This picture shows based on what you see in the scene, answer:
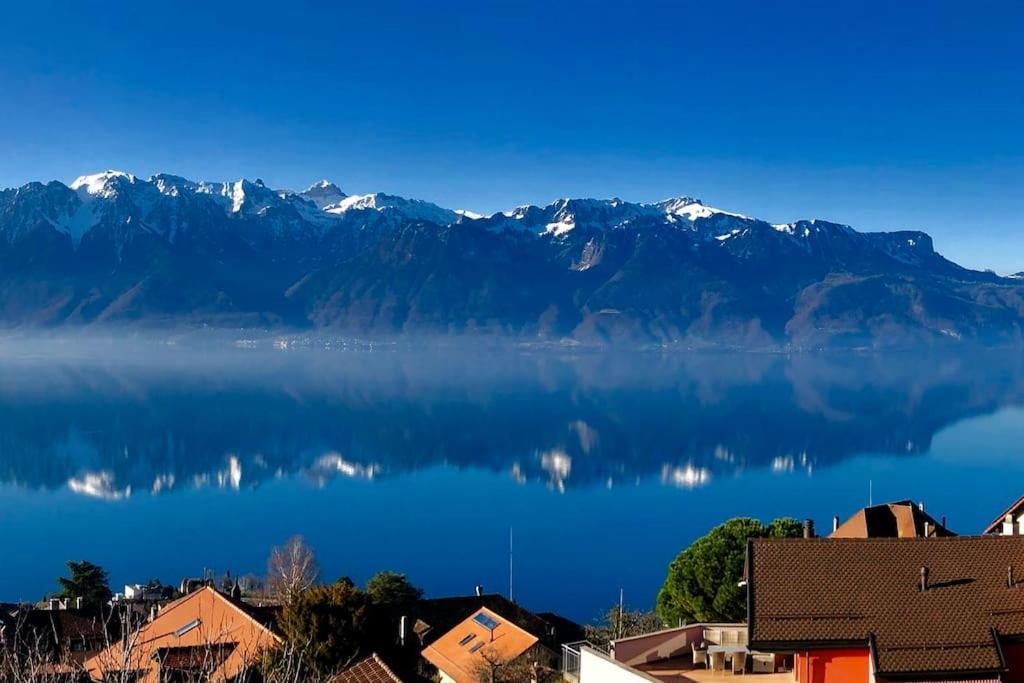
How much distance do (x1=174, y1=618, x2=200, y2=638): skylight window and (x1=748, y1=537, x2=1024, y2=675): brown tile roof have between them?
49.8 feet

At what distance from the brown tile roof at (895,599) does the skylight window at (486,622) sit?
11038mm

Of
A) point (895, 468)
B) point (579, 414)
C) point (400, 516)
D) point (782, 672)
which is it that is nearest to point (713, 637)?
point (782, 672)

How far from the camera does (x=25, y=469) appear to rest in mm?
96125

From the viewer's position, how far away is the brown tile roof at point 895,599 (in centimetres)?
994

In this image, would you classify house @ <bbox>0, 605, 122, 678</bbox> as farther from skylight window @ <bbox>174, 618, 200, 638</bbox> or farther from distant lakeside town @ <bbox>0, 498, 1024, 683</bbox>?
distant lakeside town @ <bbox>0, 498, 1024, 683</bbox>

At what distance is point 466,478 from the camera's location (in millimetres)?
89750

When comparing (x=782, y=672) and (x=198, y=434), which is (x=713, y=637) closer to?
(x=782, y=672)

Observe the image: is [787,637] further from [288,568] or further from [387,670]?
[288,568]

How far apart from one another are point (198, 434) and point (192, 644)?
104m

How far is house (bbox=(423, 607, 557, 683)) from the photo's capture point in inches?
741

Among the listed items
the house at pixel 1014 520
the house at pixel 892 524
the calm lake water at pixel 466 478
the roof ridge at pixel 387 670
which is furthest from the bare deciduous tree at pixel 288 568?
the house at pixel 1014 520

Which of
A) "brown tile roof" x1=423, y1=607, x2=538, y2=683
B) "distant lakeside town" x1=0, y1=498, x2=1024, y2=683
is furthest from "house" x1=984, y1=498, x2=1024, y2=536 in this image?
"brown tile roof" x1=423, y1=607, x2=538, y2=683

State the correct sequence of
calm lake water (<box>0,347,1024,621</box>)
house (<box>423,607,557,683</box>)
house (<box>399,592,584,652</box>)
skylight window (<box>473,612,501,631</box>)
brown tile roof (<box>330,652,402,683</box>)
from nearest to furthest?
1. brown tile roof (<box>330,652,402,683</box>)
2. house (<box>423,607,557,683</box>)
3. skylight window (<box>473,612,501,631</box>)
4. house (<box>399,592,584,652</box>)
5. calm lake water (<box>0,347,1024,621</box>)

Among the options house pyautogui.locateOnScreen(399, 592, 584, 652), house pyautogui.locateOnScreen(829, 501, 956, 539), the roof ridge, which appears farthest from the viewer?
house pyautogui.locateOnScreen(399, 592, 584, 652)
